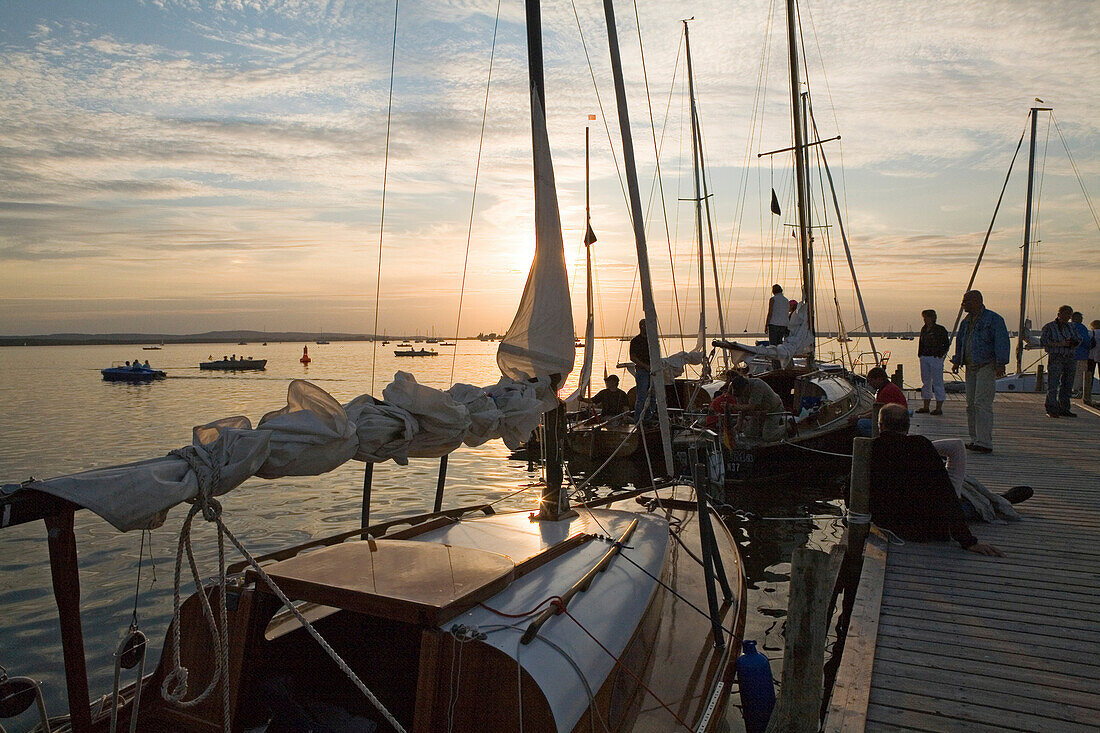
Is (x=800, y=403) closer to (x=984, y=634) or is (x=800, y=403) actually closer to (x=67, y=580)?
(x=984, y=634)

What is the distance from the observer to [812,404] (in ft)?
54.6

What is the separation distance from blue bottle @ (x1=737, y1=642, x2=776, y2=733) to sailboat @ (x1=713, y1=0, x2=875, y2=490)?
8.77 metres

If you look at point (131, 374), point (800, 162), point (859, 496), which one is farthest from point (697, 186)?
point (131, 374)

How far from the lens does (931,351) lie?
14.7 meters

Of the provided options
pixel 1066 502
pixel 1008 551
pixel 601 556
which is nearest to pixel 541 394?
pixel 601 556

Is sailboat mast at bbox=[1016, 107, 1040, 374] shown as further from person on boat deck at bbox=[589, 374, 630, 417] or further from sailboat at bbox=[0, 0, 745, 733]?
sailboat at bbox=[0, 0, 745, 733]

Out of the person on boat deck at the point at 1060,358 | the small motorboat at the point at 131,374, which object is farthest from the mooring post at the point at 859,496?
the small motorboat at the point at 131,374

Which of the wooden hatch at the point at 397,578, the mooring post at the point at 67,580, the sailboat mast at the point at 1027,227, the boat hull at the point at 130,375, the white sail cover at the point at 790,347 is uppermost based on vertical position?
the sailboat mast at the point at 1027,227

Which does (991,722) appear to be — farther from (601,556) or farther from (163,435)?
(163,435)

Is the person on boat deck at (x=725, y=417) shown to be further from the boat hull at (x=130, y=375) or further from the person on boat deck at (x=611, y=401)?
the boat hull at (x=130, y=375)

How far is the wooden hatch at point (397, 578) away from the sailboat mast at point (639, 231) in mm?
2037

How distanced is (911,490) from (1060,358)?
10.9m

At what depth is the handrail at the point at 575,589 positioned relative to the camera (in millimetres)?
3352

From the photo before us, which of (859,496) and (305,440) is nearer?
(305,440)
